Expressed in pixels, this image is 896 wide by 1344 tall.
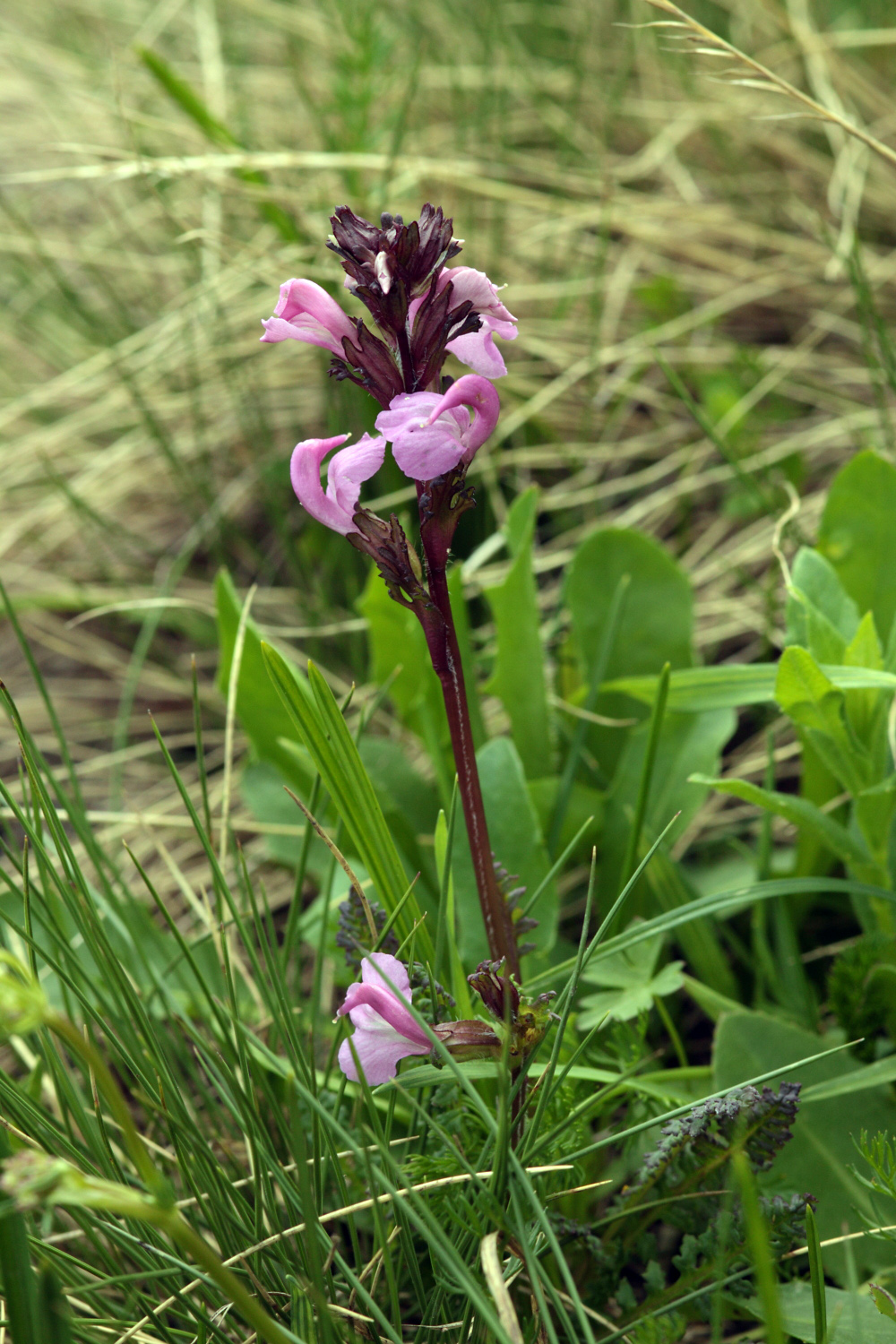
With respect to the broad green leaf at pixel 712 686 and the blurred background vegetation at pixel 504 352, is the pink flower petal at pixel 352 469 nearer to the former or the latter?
the broad green leaf at pixel 712 686

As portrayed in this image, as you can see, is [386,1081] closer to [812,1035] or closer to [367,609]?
[812,1035]

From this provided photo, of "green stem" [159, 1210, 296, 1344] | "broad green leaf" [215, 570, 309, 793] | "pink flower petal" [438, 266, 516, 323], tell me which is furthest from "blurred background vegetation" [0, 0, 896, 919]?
"green stem" [159, 1210, 296, 1344]

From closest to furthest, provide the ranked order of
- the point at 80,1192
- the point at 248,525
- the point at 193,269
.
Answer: the point at 80,1192 → the point at 248,525 → the point at 193,269

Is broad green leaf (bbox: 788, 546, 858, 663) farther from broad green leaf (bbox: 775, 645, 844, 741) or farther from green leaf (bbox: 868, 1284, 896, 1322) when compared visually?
green leaf (bbox: 868, 1284, 896, 1322)

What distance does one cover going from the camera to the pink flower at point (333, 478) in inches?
32.6

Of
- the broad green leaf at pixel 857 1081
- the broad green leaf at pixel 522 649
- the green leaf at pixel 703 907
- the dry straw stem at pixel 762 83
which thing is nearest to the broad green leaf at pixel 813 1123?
the broad green leaf at pixel 857 1081

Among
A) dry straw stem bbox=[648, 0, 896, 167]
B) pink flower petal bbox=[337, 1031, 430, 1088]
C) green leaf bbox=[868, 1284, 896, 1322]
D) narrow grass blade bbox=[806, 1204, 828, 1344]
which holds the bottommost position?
green leaf bbox=[868, 1284, 896, 1322]

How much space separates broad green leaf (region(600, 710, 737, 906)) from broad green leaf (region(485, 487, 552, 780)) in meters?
0.12

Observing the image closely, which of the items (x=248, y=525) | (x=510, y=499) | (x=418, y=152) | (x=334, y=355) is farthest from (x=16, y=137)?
(x=334, y=355)

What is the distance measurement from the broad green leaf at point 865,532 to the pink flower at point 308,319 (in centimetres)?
81

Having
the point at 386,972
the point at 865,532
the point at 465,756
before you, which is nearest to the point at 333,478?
the point at 465,756

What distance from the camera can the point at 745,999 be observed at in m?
1.39

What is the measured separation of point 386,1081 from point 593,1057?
31 centimetres

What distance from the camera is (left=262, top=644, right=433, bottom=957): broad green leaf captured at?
90 centimetres
